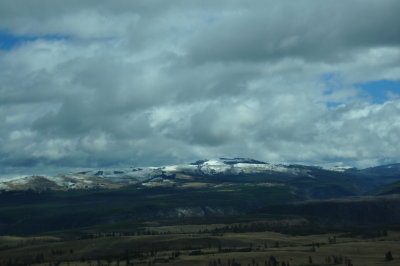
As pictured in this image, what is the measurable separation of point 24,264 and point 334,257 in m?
96.8

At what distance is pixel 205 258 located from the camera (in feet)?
545

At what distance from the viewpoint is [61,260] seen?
194625mm

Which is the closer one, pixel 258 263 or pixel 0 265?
pixel 258 263

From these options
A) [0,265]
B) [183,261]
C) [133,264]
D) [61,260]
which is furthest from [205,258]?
[0,265]

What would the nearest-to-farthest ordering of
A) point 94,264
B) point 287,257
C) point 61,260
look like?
1. point 287,257
2. point 94,264
3. point 61,260

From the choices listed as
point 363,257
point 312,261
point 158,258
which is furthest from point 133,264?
point 363,257

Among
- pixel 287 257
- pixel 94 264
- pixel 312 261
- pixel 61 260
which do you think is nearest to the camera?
pixel 312 261

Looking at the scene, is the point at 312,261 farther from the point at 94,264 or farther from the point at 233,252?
the point at 94,264

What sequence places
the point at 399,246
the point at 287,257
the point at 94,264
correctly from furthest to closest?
the point at 399,246
the point at 94,264
the point at 287,257

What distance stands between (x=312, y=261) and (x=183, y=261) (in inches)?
1375

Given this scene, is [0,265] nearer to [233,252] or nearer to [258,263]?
[233,252]

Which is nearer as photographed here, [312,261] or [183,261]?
[312,261]

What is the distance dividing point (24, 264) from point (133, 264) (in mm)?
45186

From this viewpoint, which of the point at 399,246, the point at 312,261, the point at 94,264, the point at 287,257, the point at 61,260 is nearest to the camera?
the point at 312,261
